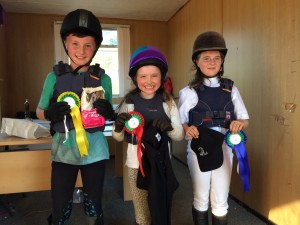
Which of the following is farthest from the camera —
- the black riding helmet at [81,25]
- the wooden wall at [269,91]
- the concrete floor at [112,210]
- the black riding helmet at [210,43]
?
the concrete floor at [112,210]

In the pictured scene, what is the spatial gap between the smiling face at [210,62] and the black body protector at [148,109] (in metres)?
0.34

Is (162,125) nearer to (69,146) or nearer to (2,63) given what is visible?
(69,146)

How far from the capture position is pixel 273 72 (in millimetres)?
2020

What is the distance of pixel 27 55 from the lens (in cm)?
451

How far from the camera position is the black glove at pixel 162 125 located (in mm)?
1362

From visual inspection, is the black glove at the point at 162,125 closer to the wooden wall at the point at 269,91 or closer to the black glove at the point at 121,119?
the black glove at the point at 121,119

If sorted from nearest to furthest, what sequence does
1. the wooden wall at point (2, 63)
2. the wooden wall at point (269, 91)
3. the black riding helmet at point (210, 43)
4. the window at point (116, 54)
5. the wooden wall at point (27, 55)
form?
1. the black riding helmet at point (210, 43)
2. the wooden wall at point (269, 91)
3. the wooden wall at point (2, 63)
4. the wooden wall at point (27, 55)
5. the window at point (116, 54)

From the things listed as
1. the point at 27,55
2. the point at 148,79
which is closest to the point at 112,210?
the point at 148,79

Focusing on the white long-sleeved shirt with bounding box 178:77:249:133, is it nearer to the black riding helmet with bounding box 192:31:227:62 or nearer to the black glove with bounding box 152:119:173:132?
the black riding helmet with bounding box 192:31:227:62

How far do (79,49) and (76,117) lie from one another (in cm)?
38

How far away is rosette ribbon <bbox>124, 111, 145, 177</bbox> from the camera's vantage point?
4.48ft

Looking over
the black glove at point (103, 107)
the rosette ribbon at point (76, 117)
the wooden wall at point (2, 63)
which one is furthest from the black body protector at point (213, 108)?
the wooden wall at point (2, 63)

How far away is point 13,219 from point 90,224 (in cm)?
117

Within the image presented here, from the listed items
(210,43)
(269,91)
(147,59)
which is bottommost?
(269,91)
